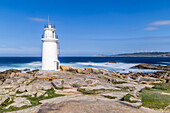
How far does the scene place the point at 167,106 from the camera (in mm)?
9977

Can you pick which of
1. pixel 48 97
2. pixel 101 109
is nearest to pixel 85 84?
pixel 48 97

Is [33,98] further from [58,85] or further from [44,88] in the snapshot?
[58,85]

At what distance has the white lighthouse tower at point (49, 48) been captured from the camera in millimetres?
21750

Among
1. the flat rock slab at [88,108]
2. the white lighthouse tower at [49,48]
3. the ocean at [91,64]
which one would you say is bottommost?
the ocean at [91,64]

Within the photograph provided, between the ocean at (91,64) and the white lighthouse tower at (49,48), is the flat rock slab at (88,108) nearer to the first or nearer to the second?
the white lighthouse tower at (49,48)

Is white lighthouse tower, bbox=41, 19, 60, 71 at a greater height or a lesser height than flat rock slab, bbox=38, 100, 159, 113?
greater

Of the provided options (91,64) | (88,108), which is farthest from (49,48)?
(91,64)

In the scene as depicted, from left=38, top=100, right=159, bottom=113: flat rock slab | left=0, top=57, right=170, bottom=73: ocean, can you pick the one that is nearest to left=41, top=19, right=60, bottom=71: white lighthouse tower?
left=38, top=100, right=159, bottom=113: flat rock slab

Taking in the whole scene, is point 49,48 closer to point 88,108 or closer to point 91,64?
point 88,108

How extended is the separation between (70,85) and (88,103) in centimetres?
624

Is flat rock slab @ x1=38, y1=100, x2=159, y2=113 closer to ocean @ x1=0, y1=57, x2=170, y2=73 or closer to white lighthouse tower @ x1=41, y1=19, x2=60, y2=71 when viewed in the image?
white lighthouse tower @ x1=41, y1=19, x2=60, y2=71

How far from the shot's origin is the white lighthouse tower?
21750 millimetres

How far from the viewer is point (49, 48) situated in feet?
71.4

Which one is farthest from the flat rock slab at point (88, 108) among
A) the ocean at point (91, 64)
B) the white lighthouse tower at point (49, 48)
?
the ocean at point (91, 64)
